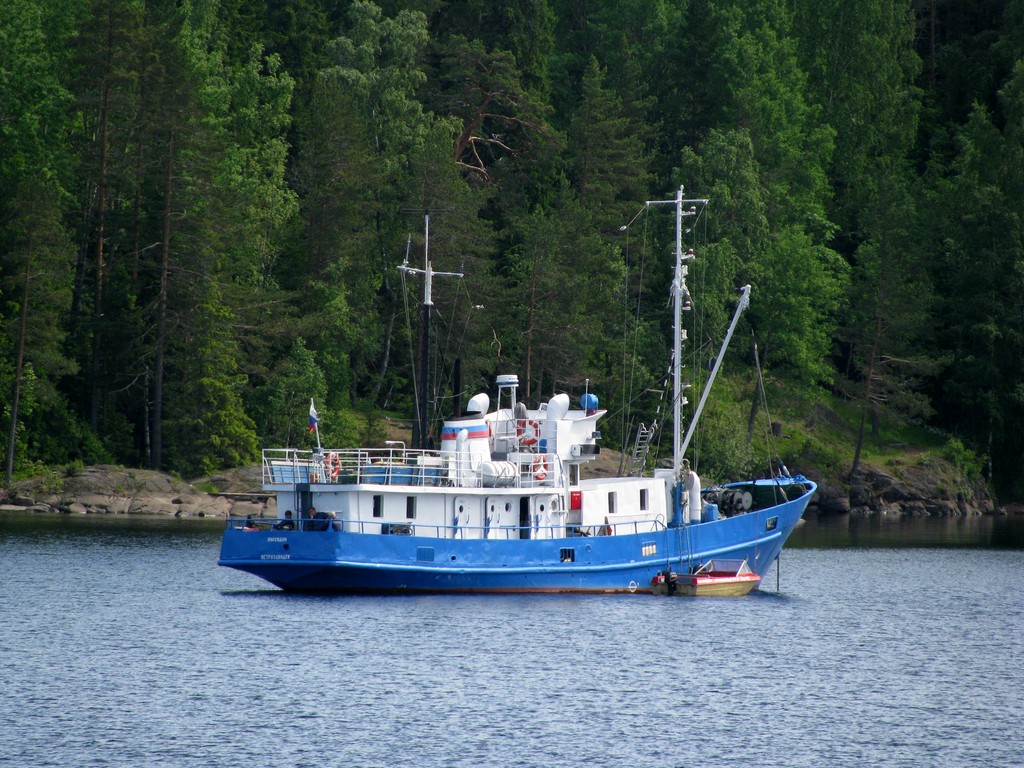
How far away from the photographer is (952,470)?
84.6 m

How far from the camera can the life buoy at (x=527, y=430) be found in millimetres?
43562

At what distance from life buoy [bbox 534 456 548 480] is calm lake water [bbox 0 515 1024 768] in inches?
134

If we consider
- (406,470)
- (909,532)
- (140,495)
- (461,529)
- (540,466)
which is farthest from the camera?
(909,532)

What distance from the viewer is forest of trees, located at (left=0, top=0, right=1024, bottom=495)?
7381 cm

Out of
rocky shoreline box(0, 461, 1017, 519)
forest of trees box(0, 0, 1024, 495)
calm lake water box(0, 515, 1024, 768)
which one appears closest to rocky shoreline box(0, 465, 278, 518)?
rocky shoreline box(0, 461, 1017, 519)

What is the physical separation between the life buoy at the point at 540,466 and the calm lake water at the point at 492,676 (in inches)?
134

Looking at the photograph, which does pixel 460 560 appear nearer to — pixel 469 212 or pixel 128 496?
pixel 128 496

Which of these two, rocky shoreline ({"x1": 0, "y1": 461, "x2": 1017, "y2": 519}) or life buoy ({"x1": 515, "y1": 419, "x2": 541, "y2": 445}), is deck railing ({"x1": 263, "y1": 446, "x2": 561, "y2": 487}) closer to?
life buoy ({"x1": 515, "y1": 419, "x2": 541, "y2": 445})

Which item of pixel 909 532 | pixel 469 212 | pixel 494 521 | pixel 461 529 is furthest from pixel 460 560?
pixel 469 212

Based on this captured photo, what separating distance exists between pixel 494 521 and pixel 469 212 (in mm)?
37663

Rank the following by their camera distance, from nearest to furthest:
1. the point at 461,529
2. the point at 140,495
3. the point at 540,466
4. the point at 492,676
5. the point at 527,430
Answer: the point at 492,676 → the point at 461,529 → the point at 540,466 → the point at 527,430 → the point at 140,495

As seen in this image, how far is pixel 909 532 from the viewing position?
7131 centimetres

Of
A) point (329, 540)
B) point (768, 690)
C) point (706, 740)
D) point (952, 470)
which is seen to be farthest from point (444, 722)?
point (952, 470)

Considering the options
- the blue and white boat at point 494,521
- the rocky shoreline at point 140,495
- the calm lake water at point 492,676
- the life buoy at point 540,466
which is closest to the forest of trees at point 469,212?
the rocky shoreline at point 140,495
